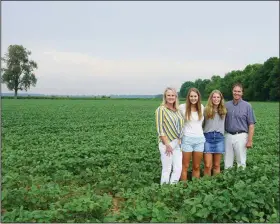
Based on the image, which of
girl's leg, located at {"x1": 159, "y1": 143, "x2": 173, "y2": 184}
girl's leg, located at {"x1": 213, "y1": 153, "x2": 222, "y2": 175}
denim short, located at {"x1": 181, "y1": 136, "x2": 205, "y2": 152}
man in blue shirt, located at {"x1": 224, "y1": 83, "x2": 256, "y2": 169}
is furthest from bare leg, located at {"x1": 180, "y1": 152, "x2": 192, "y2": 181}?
man in blue shirt, located at {"x1": 224, "y1": 83, "x2": 256, "y2": 169}

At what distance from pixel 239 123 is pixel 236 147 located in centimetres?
43

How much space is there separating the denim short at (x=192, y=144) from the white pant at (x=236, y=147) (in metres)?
0.65

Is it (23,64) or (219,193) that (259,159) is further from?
(23,64)

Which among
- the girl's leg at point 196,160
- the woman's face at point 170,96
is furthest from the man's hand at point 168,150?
the woman's face at point 170,96

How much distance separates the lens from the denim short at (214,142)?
18.2 ft

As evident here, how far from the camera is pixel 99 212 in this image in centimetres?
433

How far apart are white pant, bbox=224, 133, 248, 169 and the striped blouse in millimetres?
1051

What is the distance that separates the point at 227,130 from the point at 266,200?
149cm

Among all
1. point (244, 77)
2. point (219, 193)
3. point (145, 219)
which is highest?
point (244, 77)

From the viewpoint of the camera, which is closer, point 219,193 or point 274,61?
point 219,193

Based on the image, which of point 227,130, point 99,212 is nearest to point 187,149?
point 227,130

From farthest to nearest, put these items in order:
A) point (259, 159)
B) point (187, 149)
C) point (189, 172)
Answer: point (259, 159) < point (189, 172) < point (187, 149)

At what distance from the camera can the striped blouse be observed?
5.11m

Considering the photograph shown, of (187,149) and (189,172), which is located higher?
(187,149)
